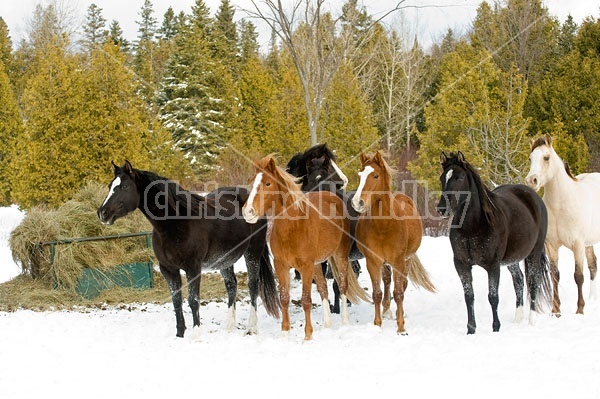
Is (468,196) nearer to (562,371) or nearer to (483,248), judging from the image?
(483,248)

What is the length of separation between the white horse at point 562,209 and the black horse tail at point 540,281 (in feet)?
0.37

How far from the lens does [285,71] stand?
2767 cm

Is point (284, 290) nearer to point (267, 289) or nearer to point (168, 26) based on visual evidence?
point (267, 289)

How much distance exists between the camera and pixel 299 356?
17.1 feet

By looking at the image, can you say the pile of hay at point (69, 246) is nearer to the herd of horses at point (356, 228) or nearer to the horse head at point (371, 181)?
the herd of horses at point (356, 228)

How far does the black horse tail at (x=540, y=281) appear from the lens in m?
6.70

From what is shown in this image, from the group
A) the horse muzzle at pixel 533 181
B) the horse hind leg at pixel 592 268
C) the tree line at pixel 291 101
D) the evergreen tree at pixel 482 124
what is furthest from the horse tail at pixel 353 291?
the evergreen tree at pixel 482 124

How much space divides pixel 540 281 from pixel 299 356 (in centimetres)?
343

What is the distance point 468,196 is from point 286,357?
257 centimetres

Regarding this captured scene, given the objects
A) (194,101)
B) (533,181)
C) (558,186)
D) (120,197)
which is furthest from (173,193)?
(194,101)

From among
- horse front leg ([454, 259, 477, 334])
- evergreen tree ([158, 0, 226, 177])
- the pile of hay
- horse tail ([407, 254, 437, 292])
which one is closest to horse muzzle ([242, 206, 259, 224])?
horse front leg ([454, 259, 477, 334])

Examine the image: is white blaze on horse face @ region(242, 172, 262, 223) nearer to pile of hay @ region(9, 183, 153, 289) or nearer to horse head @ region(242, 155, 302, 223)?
horse head @ region(242, 155, 302, 223)

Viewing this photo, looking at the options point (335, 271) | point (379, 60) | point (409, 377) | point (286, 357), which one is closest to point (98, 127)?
point (335, 271)

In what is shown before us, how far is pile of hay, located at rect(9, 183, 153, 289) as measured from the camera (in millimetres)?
8570
